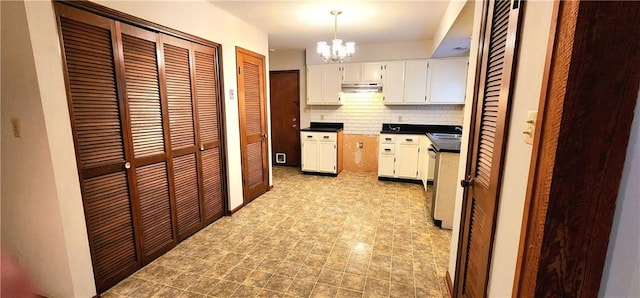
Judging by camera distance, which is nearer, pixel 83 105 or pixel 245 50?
pixel 83 105

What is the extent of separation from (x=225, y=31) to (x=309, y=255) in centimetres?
252

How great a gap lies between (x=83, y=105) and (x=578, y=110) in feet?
7.70

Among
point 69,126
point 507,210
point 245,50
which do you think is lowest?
point 507,210

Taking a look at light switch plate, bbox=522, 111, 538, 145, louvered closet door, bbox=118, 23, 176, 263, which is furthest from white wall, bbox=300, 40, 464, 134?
light switch plate, bbox=522, 111, 538, 145

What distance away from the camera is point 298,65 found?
5.28m

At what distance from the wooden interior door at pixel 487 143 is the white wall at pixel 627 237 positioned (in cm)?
39

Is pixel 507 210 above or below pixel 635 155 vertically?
below

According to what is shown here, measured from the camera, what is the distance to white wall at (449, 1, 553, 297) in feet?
2.52

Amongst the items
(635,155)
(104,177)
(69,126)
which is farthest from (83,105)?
(635,155)

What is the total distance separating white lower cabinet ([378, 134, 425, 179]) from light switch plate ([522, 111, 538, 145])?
366 centimetres

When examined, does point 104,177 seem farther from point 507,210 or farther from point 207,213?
point 507,210

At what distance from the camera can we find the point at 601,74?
54 centimetres

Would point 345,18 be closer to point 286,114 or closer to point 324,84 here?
point 324,84

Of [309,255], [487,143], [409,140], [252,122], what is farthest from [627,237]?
[409,140]
